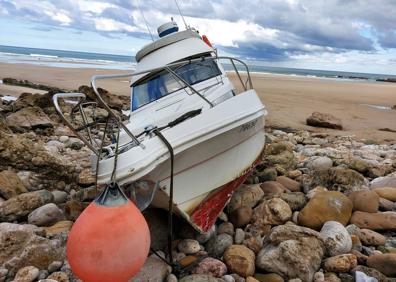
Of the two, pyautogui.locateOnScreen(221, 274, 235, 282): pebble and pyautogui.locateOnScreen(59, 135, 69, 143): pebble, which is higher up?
pyautogui.locateOnScreen(221, 274, 235, 282): pebble

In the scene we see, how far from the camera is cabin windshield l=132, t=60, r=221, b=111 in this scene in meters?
6.01

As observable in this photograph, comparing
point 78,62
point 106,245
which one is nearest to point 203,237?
point 106,245

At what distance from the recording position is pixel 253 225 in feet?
16.7

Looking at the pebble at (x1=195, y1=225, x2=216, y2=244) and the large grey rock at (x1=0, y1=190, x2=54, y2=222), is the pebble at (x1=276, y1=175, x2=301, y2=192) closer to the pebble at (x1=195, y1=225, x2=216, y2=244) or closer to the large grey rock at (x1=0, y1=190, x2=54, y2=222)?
the pebble at (x1=195, y1=225, x2=216, y2=244)

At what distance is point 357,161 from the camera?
24.5ft

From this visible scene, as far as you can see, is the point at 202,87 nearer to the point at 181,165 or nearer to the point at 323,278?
the point at 181,165

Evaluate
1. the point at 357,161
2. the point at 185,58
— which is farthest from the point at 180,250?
the point at 357,161

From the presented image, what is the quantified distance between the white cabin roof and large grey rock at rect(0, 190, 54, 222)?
7.84 ft

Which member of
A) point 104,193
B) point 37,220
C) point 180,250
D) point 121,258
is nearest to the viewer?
point 121,258

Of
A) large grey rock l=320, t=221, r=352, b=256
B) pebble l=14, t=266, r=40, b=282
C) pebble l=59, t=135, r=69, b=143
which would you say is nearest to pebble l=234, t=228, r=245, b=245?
large grey rock l=320, t=221, r=352, b=256

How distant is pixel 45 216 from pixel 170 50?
3296 mm

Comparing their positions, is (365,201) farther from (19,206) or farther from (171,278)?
(19,206)

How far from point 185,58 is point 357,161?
3762 mm

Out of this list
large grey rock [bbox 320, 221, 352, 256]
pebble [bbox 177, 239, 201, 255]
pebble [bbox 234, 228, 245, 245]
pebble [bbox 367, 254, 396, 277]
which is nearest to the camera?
pebble [bbox 367, 254, 396, 277]
